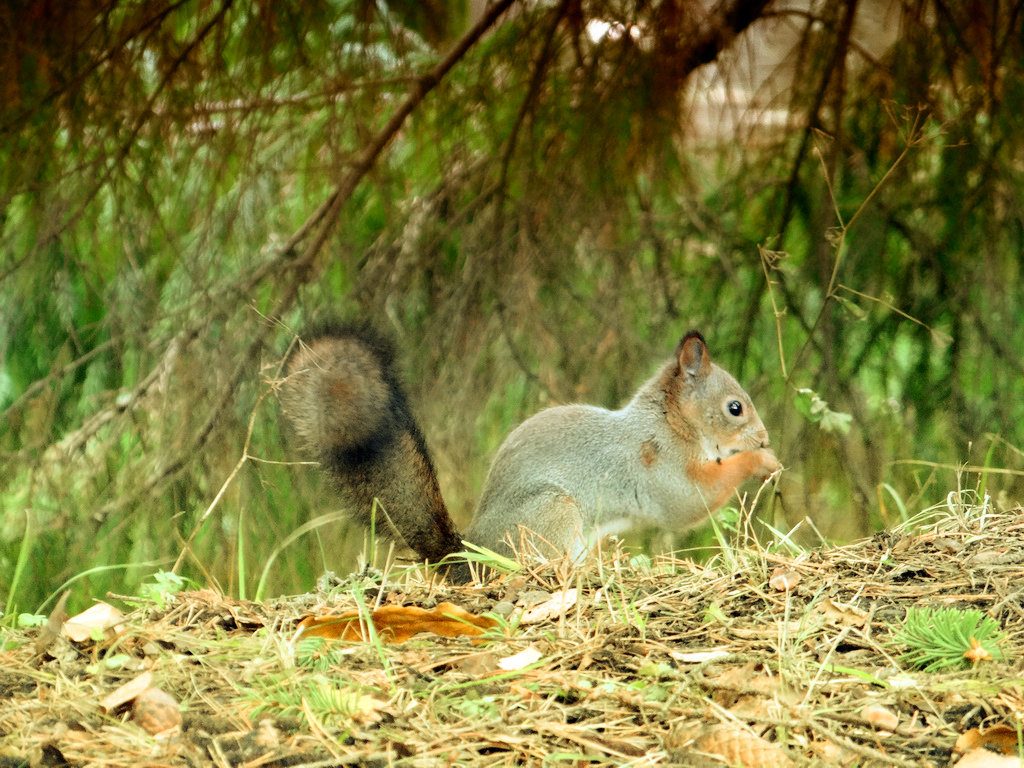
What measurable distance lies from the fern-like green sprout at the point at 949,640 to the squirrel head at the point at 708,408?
1.66 meters

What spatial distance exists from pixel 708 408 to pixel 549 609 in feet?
5.06

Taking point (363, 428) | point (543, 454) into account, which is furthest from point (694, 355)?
point (363, 428)

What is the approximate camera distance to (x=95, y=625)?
1.79 m

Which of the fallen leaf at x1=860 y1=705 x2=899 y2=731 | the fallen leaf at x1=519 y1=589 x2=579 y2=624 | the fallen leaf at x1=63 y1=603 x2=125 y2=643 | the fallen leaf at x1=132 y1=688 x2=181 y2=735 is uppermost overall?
the fallen leaf at x1=63 y1=603 x2=125 y2=643

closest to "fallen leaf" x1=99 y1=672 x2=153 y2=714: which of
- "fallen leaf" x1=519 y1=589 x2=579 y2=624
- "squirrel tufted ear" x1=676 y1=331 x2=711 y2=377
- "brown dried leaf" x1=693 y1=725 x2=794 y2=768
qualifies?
"fallen leaf" x1=519 y1=589 x2=579 y2=624

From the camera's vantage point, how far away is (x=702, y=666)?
157 cm

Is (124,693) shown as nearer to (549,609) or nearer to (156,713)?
(156,713)

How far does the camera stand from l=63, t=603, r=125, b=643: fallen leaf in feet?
5.70

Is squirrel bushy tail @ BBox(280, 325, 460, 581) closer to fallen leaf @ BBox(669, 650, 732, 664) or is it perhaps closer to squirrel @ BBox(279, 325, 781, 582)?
squirrel @ BBox(279, 325, 781, 582)

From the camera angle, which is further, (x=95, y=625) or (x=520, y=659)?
(x=95, y=625)

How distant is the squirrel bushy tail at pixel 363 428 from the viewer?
265cm

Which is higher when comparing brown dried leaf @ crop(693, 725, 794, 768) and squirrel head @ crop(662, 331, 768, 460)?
squirrel head @ crop(662, 331, 768, 460)

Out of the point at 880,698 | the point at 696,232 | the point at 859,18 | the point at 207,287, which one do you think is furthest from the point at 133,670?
the point at 859,18

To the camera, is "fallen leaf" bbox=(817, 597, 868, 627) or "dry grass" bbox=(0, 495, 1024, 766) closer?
"dry grass" bbox=(0, 495, 1024, 766)
